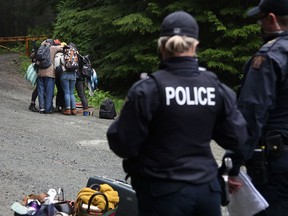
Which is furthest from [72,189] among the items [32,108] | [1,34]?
[1,34]

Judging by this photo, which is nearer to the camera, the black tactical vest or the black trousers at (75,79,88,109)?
the black tactical vest

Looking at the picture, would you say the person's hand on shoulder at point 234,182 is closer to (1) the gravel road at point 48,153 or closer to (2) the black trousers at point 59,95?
(1) the gravel road at point 48,153

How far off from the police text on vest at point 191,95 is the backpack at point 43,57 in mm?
9049

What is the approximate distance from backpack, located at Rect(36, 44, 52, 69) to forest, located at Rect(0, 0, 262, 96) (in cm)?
362

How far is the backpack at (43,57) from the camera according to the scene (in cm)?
1152

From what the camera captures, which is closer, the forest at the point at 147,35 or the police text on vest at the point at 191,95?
the police text on vest at the point at 191,95

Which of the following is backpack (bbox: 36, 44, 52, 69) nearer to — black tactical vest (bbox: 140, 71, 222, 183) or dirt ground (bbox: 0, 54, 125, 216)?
dirt ground (bbox: 0, 54, 125, 216)

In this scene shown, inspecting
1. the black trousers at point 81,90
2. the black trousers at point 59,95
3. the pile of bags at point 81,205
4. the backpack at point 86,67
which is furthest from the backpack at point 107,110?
the pile of bags at point 81,205

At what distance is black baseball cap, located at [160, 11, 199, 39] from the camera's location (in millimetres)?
2904

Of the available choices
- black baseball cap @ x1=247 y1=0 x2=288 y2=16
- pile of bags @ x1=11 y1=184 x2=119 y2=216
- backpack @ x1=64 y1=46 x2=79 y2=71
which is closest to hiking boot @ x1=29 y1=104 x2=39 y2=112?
backpack @ x1=64 y1=46 x2=79 y2=71

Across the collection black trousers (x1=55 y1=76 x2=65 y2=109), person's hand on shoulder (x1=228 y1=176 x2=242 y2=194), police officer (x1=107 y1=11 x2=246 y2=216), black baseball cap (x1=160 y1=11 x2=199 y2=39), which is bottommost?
black trousers (x1=55 y1=76 x2=65 y2=109)

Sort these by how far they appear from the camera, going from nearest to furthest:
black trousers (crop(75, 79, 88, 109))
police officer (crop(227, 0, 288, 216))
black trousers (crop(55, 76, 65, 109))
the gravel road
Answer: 1. police officer (crop(227, 0, 288, 216))
2. the gravel road
3. black trousers (crop(55, 76, 65, 109))
4. black trousers (crop(75, 79, 88, 109))

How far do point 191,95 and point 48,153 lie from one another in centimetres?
597

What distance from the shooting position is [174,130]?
111 inches
